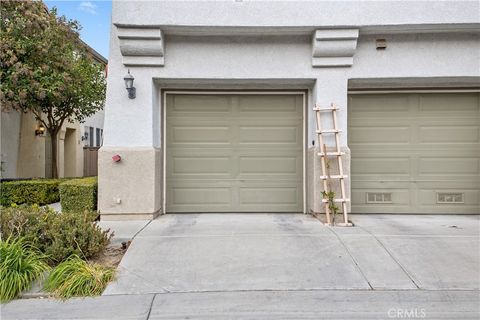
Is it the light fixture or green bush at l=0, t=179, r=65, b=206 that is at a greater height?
the light fixture

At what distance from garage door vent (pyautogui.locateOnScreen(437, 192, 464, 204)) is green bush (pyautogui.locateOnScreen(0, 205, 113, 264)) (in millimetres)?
6287

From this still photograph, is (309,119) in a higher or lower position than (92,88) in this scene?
lower

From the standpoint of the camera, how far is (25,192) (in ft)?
27.9

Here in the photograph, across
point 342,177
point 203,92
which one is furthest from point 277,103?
point 342,177

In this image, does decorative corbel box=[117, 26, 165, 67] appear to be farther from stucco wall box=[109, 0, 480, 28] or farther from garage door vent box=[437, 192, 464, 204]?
garage door vent box=[437, 192, 464, 204]

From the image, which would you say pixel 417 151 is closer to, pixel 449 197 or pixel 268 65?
pixel 449 197

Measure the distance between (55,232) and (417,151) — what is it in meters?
6.48

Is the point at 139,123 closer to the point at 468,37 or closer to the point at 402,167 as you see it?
the point at 402,167

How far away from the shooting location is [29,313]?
3279 millimetres

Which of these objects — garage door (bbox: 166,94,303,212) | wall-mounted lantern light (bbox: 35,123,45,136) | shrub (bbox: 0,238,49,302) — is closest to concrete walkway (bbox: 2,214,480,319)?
shrub (bbox: 0,238,49,302)

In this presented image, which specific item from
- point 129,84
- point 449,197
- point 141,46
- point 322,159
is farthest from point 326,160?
point 141,46

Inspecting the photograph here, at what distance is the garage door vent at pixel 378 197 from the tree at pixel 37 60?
8419 mm

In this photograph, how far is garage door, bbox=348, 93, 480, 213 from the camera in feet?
22.1

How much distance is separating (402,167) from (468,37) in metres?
2.66
